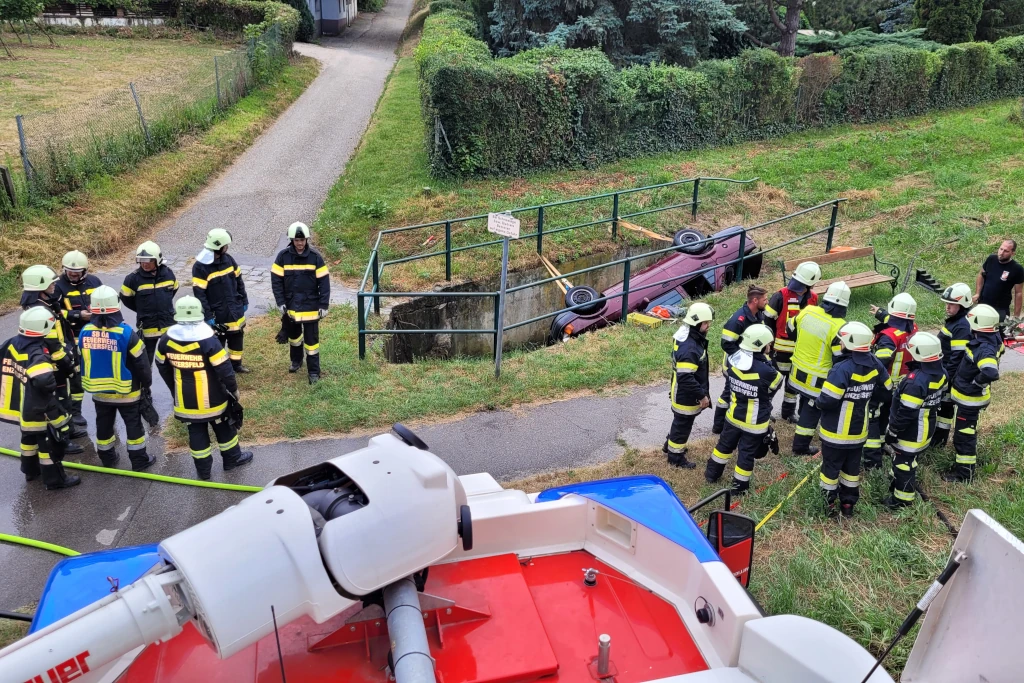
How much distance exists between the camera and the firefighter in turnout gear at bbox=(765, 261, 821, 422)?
25.9 ft

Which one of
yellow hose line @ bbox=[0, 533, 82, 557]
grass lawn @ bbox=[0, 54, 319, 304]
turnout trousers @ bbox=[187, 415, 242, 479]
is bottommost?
yellow hose line @ bbox=[0, 533, 82, 557]

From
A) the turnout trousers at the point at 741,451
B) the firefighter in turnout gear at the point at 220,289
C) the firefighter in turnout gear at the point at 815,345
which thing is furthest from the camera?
the firefighter in turnout gear at the point at 220,289

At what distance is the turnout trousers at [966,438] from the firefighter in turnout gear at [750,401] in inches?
59.2

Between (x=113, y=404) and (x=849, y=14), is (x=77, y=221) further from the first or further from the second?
(x=849, y=14)

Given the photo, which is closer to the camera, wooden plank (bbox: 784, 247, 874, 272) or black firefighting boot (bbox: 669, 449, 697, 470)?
black firefighting boot (bbox: 669, 449, 697, 470)

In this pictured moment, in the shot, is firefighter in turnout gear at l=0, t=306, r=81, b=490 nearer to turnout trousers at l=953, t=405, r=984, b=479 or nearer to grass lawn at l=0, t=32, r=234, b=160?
turnout trousers at l=953, t=405, r=984, b=479

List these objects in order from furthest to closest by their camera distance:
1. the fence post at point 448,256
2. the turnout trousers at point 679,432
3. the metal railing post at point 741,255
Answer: the metal railing post at point 741,255 < the fence post at point 448,256 < the turnout trousers at point 679,432

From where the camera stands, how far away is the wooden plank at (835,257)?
39.0ft

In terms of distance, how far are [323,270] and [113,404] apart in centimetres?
252

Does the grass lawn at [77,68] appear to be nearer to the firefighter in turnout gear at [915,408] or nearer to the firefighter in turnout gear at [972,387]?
the firefighter in turnout gear at [915,408]

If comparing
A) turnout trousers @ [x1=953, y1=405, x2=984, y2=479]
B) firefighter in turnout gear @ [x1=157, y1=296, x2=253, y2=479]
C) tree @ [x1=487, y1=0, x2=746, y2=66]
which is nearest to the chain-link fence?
tree @ [x1=487, y1=0, x2=746, y2=66]

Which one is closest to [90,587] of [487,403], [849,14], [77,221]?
[487,403]

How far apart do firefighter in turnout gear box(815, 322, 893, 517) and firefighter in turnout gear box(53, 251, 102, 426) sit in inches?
262

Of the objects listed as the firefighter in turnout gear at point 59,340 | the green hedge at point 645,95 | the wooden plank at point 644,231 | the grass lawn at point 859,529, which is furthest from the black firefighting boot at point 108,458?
the green hedge at point 645,95
